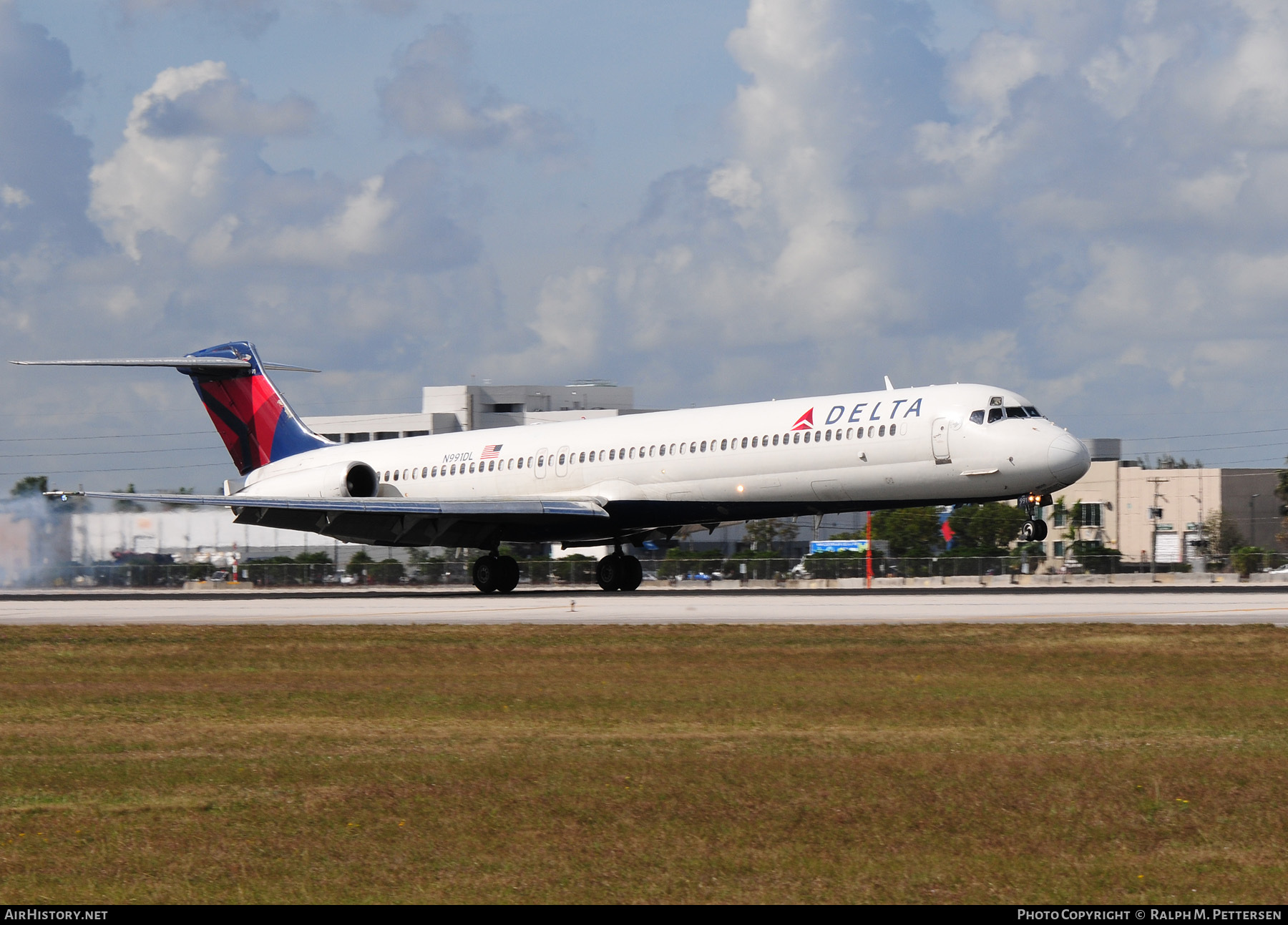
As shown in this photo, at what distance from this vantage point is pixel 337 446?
157 feet

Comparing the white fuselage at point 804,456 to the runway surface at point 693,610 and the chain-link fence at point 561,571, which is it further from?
the chain-link fence at point 561,571

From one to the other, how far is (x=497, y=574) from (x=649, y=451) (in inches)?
265

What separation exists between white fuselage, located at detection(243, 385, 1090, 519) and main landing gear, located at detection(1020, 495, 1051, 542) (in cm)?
30

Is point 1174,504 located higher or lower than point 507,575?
higher

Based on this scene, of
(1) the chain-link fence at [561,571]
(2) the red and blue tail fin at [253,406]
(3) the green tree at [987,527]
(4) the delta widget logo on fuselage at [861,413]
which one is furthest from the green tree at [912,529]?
(4) the delta widget logo on fuselage at [861,413]

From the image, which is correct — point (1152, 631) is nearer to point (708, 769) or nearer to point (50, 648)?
point (708, 769)

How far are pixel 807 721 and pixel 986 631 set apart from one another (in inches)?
416

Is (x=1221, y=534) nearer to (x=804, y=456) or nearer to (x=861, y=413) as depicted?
(x=861, y=413)

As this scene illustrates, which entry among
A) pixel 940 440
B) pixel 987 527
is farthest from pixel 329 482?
pixel 987 527

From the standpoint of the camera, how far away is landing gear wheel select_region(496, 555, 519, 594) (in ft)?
140

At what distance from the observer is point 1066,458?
110 feet

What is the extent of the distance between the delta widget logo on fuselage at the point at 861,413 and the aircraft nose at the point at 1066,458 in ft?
10.6

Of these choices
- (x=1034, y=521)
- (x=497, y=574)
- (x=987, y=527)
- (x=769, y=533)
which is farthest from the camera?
(x=769, y=533)

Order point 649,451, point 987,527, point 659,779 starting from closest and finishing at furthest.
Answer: point 659,779, point 649,451, point 987,527
